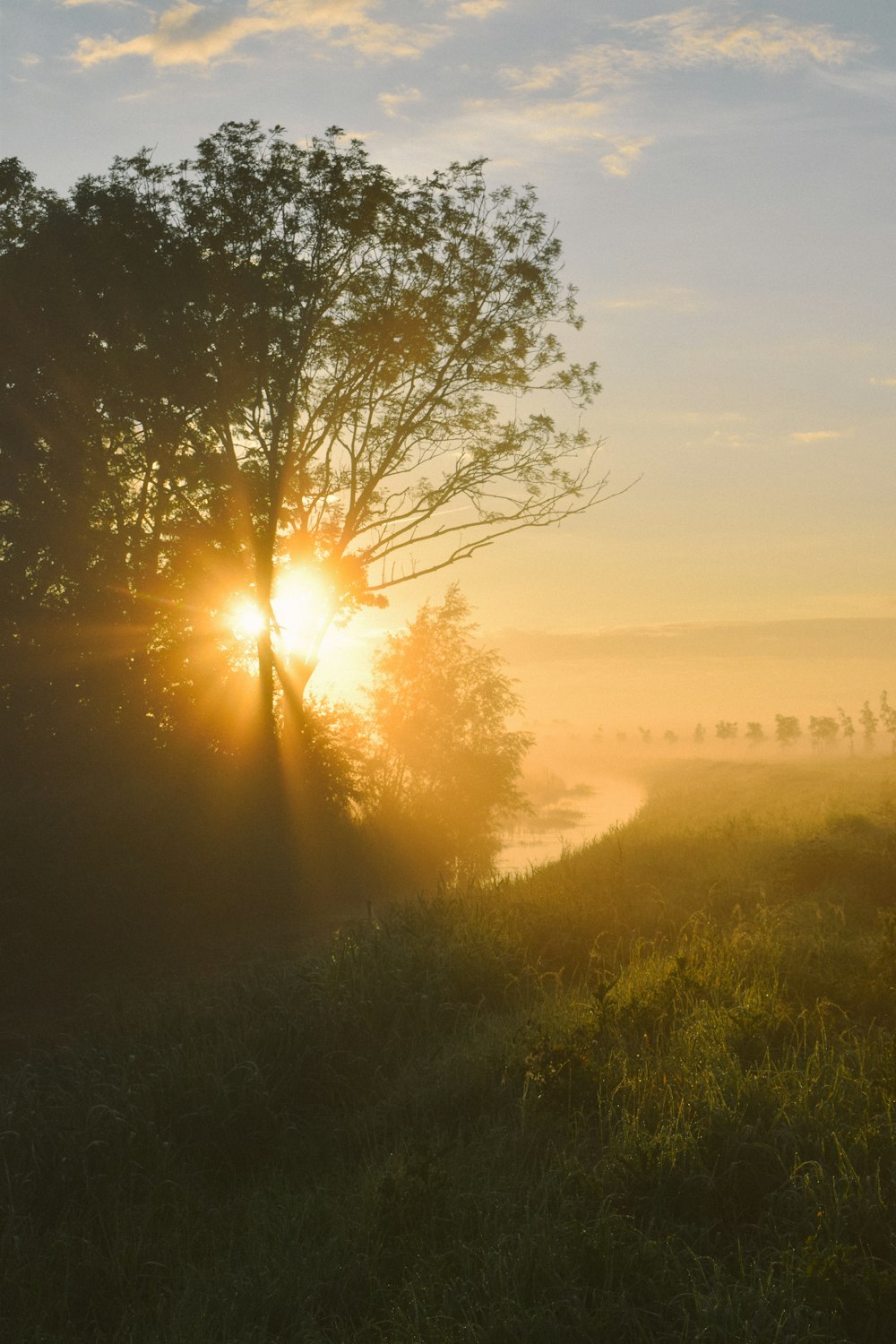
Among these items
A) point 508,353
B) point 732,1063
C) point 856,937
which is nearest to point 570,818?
point 508,353

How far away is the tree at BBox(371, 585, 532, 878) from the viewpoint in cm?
4853

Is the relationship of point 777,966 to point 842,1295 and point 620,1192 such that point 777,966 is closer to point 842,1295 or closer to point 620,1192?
point 620,1192

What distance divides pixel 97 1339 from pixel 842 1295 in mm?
3798

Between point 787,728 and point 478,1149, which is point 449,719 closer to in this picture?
point 478,1149

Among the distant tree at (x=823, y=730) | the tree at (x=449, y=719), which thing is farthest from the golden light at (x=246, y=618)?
the distant tree at (x=823, y=730)

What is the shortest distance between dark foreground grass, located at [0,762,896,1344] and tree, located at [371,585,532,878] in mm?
35401

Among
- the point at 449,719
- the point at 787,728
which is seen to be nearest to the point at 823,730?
the point at 787,728

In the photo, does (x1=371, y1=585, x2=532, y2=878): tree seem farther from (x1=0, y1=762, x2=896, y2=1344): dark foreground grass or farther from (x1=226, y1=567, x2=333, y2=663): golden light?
(x1=0, y1=762, x2=896, y2=1344): dark foreground grass

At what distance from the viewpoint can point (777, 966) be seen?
10.4 meters

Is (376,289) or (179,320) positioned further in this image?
(376,289)

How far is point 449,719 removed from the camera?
5031 cm

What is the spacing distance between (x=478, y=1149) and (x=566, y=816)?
253ft

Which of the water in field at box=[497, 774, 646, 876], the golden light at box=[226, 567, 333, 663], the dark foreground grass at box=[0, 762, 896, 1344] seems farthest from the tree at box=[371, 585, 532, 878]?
the dark foreground grass at box=[0, 762, 896, 1344]

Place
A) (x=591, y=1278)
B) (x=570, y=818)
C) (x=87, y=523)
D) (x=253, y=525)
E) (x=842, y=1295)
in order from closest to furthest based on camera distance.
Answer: (x=842, y=1295)
(x=591, y=1278)
(x=87, y=523)
(x=253, y=525)
(x=570, y=818)
